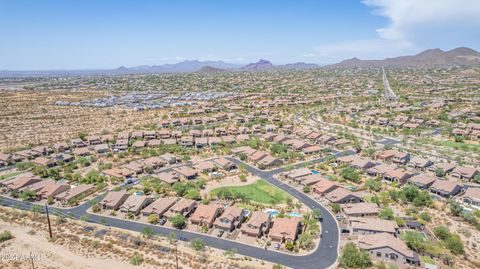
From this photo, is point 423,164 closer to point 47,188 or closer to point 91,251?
point 91,251

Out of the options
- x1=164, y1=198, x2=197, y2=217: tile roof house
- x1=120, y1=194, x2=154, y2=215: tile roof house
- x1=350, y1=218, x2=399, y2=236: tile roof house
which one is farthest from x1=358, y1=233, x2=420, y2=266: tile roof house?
x1=120, y1=194, x2=154, y2=215: tile roof house

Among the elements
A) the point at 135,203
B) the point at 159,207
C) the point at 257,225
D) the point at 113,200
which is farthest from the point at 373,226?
the point at 113,200

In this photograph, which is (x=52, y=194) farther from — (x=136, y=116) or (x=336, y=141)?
(x=136, y=116)

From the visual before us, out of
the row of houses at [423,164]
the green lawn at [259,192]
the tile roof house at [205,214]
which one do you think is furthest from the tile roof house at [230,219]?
the row of houses at [423,164]

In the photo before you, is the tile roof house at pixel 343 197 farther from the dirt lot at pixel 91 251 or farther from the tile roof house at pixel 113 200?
the tile roof house at pixel 113 200

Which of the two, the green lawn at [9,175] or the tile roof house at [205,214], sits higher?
the tile roof house at [205,214]
